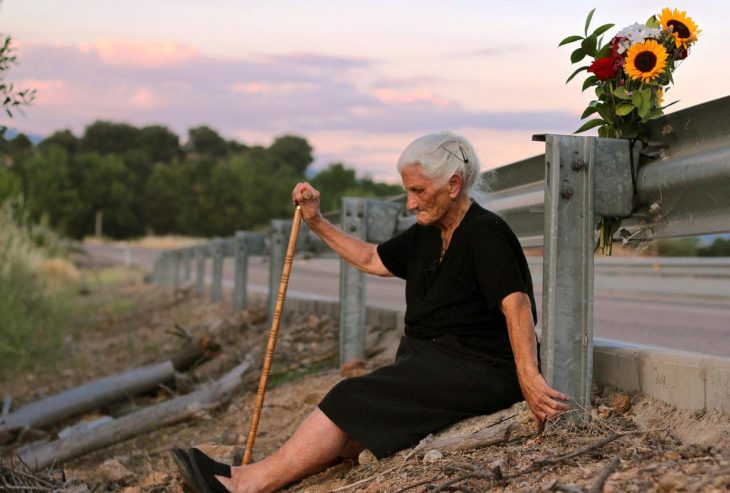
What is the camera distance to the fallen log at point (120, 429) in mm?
6543

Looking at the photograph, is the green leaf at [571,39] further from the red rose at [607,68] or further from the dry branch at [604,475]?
the dry branch at [604,475]

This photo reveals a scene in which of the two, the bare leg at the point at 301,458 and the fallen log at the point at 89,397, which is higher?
the bare leg at the point at 301,458

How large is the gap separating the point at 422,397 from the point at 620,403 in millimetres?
822

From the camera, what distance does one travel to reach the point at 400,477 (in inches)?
163

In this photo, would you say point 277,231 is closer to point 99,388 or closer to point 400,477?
point 99,388

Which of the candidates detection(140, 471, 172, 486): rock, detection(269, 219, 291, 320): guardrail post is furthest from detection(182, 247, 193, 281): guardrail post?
detection(140, 471, 172, 486): rock

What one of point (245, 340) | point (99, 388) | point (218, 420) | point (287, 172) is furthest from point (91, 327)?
point (287, 172)

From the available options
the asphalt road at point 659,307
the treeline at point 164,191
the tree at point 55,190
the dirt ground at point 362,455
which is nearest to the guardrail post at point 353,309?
the dirt ground at point 362,455

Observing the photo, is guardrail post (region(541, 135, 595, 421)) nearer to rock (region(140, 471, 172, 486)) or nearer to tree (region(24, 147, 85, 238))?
Answer: rock (region(140, 471, 172, 486))

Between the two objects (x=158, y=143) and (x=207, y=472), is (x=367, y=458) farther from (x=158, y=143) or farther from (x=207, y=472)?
(x=158, y=143)

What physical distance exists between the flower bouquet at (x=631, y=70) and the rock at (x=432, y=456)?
113cm

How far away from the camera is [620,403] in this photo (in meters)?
4.38

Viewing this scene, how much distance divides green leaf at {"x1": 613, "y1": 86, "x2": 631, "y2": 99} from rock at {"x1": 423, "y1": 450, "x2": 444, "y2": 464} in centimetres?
161

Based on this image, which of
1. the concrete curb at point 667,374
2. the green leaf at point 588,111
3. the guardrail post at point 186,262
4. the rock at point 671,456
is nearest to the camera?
the rock at point 671,456
